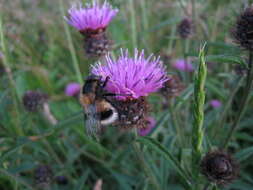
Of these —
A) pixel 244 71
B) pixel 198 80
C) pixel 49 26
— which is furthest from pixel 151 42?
pixel 198 80

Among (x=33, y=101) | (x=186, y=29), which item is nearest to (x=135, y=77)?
(x=33, y=101)

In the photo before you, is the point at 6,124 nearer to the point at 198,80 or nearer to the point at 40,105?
the point at 40,105

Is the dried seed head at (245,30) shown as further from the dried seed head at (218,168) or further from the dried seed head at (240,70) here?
the dried seed head at (218,168)

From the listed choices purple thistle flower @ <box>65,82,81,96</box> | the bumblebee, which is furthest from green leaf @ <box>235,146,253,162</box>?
purple thistle flower @ <box>65,82,81,96</box>

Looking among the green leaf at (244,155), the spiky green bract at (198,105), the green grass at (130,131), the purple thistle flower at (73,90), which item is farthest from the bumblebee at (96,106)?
the purple thistle flower at (73,90)

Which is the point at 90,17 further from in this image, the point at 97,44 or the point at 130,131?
the point at 130,131

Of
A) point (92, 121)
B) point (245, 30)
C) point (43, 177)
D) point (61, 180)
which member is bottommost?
point (61, 180)

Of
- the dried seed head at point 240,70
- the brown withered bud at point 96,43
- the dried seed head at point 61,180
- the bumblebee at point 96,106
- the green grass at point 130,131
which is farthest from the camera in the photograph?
the dried seed head at point 61,180
